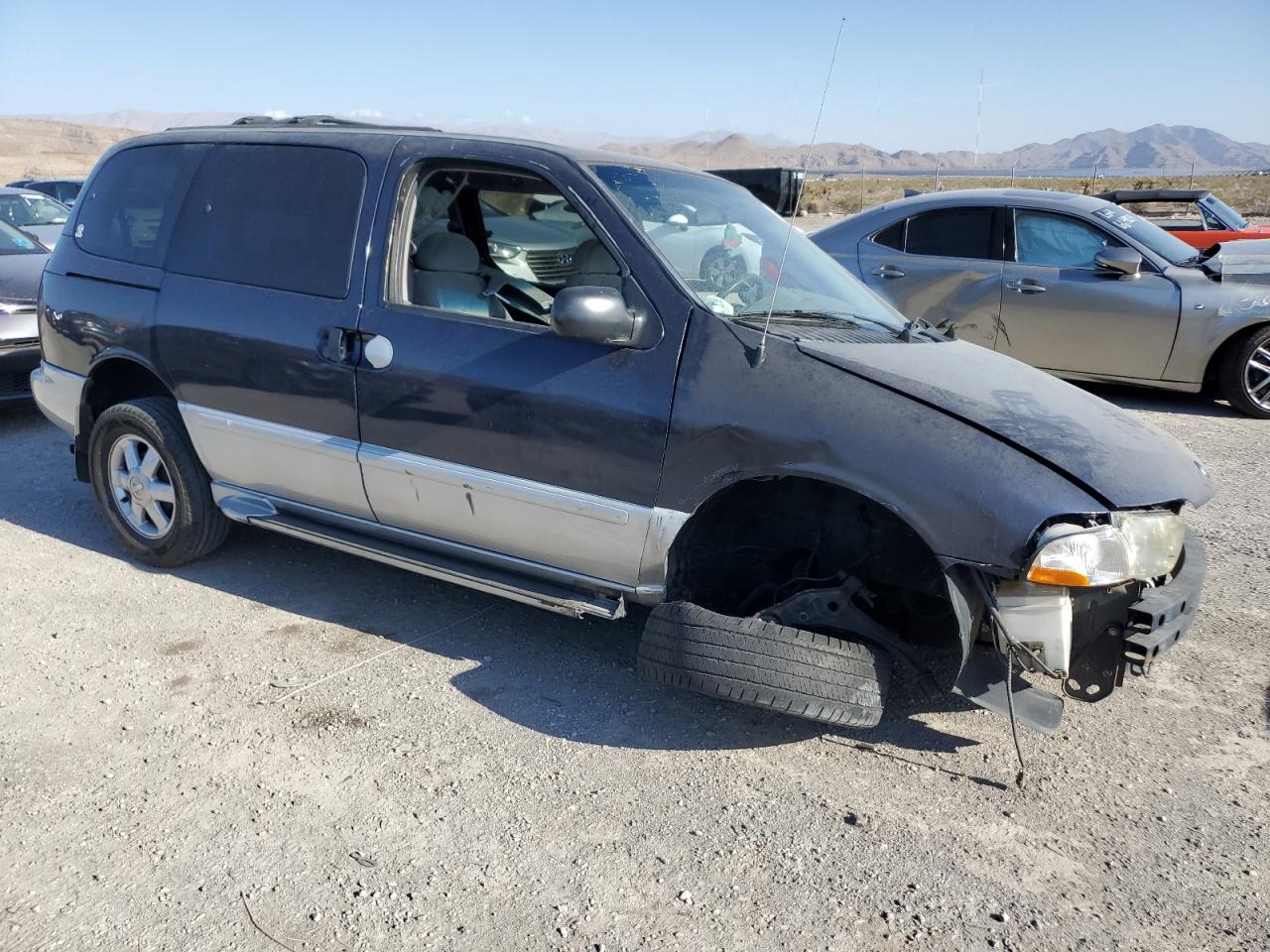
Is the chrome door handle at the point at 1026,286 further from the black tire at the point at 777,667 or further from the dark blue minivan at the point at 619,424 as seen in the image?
the black tire at the point at 777,667

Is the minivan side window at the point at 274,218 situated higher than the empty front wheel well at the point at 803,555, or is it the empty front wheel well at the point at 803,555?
the minivan side window at the point at 274,218

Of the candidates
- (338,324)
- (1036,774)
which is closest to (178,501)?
(338,324)

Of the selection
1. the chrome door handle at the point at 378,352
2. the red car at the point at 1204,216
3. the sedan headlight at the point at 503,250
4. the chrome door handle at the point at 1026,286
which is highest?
the red car at the point at 1204,216

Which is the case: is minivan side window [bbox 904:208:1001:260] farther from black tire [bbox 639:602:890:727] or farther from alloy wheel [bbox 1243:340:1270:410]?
black tire [bbox 639:602:890:727]

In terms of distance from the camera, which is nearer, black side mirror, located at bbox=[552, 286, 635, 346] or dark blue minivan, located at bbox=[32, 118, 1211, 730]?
dark blue minivan, located at bbox=[32, 118, 1211, 730]

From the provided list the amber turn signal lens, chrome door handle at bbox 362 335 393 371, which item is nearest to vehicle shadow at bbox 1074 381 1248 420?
the amber turn signal lens

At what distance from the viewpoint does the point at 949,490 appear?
9.59 ft

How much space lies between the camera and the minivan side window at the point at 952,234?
8031 millimetres

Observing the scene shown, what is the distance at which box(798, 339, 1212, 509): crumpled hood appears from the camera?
295 cm

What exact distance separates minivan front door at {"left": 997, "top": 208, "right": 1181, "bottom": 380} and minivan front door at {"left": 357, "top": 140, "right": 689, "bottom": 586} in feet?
16.8

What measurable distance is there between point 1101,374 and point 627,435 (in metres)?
5.80

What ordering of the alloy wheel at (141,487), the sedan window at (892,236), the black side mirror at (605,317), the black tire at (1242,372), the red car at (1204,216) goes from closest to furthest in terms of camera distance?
the black side mirror at (605,317)
the alloy wheel at (141,487)
the black tire at (1242,372)
the sedan window at (892,236)
the red car at (1204,216)

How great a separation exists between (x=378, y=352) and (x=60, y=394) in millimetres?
2138

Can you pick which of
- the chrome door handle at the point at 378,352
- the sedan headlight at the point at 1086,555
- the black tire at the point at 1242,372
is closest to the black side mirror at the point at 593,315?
the chrome door handle at the point at 378,352
